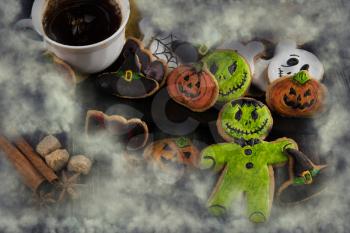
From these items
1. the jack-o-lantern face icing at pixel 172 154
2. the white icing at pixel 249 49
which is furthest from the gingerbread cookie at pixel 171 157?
the white icing at pixel 249 49

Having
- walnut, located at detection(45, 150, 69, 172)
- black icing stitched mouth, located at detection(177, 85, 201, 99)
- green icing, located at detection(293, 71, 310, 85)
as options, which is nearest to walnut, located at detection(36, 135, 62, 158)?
walnut, located at detection(45, 150, 69, 172)

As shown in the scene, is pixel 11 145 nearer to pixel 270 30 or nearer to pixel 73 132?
pixel 73 132

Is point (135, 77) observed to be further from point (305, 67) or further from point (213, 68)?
point (305, 67)

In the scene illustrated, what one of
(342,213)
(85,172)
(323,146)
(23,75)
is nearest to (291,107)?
(323,146)

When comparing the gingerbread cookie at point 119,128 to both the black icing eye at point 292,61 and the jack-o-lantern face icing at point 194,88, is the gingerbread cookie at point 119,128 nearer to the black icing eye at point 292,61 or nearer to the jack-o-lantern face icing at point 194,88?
the jack-o-lantern face icing at point 194,88

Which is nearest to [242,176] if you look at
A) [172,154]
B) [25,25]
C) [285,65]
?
[172,154]
